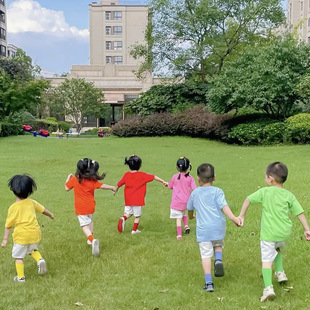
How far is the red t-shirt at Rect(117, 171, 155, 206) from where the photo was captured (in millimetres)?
5699

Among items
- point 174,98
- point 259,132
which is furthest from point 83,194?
point 174,98

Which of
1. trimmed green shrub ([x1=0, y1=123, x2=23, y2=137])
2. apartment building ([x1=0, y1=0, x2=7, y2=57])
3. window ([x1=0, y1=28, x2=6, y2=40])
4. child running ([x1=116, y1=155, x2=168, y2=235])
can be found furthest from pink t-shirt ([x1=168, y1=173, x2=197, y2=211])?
window ([x1=0, y1=28, x2=6, y2=40])

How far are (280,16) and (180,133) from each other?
395 inches

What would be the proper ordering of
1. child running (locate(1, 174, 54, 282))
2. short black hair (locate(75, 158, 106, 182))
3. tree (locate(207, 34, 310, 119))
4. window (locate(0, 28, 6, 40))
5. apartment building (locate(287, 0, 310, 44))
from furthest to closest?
window (locate(0, 28, 6, 40)) < apartment building (locate(287, 0, 310, 44)) < tree (locate(207, 34, 310, 119)) < short black hair (locate(75, 158, 106, 182)) < child running (locate(1, 174, 54, 282))

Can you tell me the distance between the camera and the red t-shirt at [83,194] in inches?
195

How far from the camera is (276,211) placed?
3525 millimetres

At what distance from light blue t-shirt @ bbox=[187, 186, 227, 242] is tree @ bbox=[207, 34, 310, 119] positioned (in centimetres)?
1610

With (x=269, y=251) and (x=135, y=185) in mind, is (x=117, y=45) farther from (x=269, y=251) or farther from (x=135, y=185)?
(x=269, y=251)

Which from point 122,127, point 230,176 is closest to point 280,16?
point 122,127

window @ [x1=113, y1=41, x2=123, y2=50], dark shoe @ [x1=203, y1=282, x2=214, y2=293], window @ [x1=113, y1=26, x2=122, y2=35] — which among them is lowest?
dark shoe @ [x1=203, y1=282, x2=214, y2=293]

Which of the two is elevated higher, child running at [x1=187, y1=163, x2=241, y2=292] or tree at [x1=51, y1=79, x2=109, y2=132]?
tree at [x1=51, y1=79, x2=109, y2=132]

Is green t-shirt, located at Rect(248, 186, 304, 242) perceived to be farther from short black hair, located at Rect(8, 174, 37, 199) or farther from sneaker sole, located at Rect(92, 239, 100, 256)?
short black hair, located at Rect(8, 174, 37, 199)

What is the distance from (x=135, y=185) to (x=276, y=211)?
8.39 feet

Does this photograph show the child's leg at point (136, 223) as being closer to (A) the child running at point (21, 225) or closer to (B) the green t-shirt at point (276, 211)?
(A) the child running at point (21, 225)
